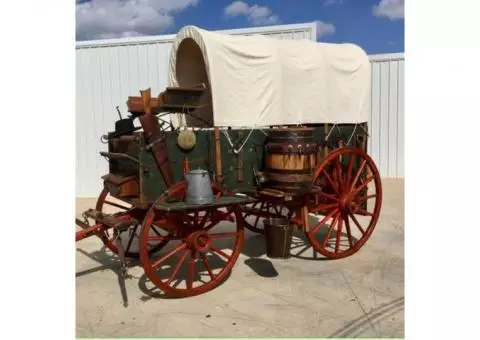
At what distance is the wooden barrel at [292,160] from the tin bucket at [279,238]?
0.73m

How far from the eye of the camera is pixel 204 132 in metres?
4.34

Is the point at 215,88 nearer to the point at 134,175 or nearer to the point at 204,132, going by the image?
the point at 204,132

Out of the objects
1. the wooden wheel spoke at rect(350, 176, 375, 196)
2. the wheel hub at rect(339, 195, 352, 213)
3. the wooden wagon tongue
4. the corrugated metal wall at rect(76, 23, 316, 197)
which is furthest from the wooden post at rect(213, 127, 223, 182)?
the corrugated metal wall at rect(76, 23, 316, 197)

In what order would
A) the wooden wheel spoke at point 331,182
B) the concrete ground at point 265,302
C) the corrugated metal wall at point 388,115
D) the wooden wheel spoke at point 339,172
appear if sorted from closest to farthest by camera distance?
the concrete ground at point 265,302 → the wooden wheel spoke at point 331,182 → the wooden wheel spoke at point 339,172 → the corrugated metal wall at point 388,115

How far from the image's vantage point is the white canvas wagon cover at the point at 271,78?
14.4 feet

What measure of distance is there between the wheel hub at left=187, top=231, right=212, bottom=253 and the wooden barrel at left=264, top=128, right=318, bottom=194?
0.93 metres

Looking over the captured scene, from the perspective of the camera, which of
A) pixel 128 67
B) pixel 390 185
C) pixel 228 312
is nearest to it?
pixel 228 312

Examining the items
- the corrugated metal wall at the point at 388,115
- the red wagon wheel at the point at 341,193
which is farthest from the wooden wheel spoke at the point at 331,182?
the corrugated metal wall at the point at 388,115

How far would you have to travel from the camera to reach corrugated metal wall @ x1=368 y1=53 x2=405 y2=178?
11.3 metres

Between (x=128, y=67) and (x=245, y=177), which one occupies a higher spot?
(x=128, y=67)

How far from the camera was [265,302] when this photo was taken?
13.2 ft

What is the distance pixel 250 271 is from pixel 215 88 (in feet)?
6.93

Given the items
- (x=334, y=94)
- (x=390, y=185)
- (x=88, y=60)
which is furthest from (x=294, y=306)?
(x=88, y=60)

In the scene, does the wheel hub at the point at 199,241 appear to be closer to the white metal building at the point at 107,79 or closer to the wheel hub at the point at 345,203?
the wheel hub at the point at 345,203
